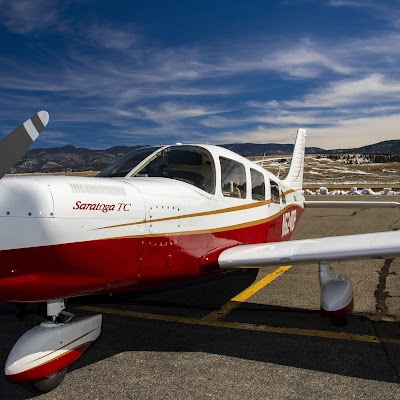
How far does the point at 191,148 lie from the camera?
524cm

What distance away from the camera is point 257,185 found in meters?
6.20

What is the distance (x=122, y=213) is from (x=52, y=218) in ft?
2.19

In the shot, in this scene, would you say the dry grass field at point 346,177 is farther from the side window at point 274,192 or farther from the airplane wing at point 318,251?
the airplane wing at point 318,251

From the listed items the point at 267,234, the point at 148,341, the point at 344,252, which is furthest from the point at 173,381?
the point at 267,234

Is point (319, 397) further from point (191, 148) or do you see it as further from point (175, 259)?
point (191, 148)

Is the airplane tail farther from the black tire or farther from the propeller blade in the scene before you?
the black tire

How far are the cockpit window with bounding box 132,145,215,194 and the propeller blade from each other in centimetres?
136

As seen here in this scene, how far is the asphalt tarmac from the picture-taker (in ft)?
11.3

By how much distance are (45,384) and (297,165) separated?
7764mm

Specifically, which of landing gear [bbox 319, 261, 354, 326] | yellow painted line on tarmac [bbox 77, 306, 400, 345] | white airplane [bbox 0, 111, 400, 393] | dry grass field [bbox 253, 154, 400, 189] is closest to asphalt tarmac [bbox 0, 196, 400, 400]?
yellow painted line on tarmac [bbox 77, 306, 400, 345]

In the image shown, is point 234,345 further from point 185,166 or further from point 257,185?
point 257,185

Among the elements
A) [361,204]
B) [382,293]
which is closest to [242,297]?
[382,293]

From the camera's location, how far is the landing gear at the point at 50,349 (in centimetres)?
334

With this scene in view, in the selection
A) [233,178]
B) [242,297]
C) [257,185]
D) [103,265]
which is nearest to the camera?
[103,265]
